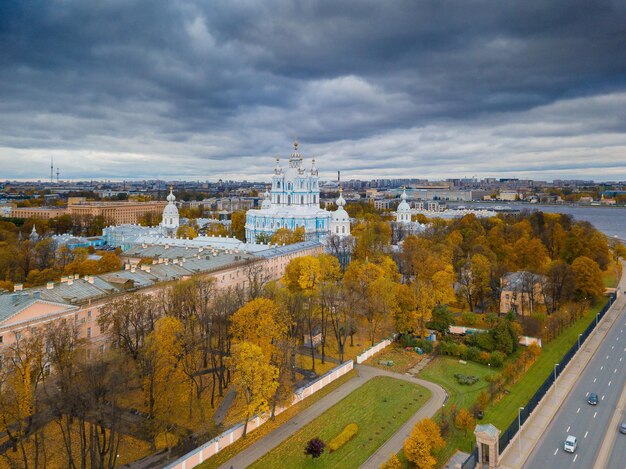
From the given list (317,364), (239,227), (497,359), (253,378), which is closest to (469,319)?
(497,359)

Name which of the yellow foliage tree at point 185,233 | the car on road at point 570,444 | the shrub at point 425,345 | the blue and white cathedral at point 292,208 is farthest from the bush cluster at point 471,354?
the yellow foliage tree at point 185,233

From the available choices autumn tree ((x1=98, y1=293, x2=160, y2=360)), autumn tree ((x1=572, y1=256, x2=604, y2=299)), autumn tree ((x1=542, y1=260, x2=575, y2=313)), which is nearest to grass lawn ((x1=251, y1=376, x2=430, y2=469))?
autumn tree ((x1=98, y1=293, x2=160, y2=360))

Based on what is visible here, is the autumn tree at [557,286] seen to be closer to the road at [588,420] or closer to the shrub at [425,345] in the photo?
the road at [588,420]

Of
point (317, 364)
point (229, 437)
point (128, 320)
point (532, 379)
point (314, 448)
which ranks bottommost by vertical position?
point (532, 379)

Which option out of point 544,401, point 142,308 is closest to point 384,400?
point 544,401

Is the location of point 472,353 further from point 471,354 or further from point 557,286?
point 557,286

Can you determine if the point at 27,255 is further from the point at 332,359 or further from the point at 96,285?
the point at 332,359

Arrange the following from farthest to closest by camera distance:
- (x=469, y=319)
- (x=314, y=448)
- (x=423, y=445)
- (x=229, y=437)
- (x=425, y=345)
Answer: (x=469, y=319) < (x=425, y=345) < (x=229, y=437) < (x=314, y=448) < (x=423, y=445)
